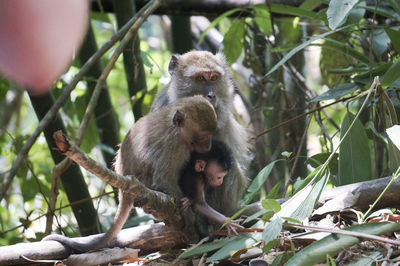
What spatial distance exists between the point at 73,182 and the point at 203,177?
1.07 meters

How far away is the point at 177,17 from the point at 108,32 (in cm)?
345

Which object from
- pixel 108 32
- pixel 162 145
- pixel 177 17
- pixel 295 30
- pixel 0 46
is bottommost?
pixel 162 145

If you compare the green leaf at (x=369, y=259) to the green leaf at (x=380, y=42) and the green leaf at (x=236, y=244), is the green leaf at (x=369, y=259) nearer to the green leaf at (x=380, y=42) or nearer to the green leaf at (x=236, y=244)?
the green leaf at (x=236, y=244)

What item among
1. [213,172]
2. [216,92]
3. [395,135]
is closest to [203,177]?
[213,172]

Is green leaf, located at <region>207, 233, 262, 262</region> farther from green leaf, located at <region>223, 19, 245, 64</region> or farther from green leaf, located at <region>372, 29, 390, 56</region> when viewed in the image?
green leaf, located at <region>223, 19, 245, 64</region>

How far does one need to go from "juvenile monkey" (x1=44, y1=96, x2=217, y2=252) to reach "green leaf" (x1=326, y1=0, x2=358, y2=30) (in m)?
1.09

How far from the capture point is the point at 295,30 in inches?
213

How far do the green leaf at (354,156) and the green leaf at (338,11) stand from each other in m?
0.86

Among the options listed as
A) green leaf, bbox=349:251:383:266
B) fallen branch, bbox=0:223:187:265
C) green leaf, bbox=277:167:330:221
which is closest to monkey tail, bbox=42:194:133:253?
fallen branch, bbox=0:223:187:265

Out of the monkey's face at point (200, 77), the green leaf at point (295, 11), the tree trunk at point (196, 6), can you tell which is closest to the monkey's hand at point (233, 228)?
the monkey's face at point (200, 77)

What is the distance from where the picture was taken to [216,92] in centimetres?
462

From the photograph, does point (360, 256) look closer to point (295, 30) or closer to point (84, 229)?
point (84, 229)

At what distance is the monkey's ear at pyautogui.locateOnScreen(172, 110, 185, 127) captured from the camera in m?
3.60

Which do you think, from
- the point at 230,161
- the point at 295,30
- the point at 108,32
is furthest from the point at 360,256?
the point at 108,32
